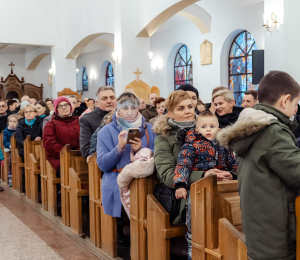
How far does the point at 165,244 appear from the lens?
2650 mm

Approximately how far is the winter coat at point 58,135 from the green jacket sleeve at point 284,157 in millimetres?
3594

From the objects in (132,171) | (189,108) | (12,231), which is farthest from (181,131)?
(12,231)

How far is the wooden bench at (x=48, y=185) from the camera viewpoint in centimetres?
495

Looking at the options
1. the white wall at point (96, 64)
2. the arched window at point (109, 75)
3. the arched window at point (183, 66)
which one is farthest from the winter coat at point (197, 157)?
the arched window at point (109, 75)

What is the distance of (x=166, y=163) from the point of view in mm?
2639

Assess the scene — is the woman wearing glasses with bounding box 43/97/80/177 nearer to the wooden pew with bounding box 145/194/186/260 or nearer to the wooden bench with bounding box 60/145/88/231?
the wooden bench with bounding box 60/145/88/231

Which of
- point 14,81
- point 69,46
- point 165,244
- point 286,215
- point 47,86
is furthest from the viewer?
point 47,86

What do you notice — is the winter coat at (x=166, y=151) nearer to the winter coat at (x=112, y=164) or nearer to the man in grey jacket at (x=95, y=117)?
the winter coat at (x=112, y=164)

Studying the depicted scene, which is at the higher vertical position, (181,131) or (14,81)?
(14,81)

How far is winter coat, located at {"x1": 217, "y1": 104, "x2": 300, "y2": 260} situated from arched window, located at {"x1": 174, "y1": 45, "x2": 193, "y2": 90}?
12.8 m

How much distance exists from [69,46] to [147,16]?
17.0ft

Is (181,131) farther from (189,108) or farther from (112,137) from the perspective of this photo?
(112,137)

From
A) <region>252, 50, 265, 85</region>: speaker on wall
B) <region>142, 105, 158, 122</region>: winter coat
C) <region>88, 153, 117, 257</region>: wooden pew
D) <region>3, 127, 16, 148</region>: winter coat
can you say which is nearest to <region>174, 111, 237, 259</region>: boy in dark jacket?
<region>88, 153, 117, 257</region>: wooden pew

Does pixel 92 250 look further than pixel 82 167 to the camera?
No
